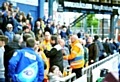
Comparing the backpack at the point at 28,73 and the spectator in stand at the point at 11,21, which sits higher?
the spectator in stand at the point at 11,21

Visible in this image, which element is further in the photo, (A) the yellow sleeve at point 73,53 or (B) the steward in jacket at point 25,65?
(A) the yellow sleeve at point 73,53

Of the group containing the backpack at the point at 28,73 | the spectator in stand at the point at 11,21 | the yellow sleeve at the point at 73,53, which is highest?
the spectator in stand at the point at 11,21

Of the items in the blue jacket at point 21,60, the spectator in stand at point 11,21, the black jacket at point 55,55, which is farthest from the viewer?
the spectator in stand at point 11,21

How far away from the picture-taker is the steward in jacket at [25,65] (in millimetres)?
5473

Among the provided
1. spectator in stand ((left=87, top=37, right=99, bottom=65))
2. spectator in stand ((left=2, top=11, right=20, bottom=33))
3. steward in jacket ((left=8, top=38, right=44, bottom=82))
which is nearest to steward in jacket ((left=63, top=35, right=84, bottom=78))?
spectator in stand ((left=87, top=37, right=99, bottom=65))

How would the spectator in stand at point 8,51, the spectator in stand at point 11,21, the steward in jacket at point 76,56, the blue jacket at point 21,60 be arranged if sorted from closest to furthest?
the blue jacket at point 21,60 < the spectator in stand at point 8,51 < the steward in jacket at point 76,56 < the spectator in stand at point 11,21

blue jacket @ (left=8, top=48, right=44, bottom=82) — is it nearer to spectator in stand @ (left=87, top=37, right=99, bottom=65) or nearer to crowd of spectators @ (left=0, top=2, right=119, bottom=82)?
crowd of spectators @ (left=0, top=2, right=119, bottom=82)

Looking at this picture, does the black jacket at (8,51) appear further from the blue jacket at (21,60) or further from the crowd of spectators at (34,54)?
the blue jacket at (21,60)

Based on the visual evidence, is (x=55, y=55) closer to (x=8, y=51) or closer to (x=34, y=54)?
(x=8, y=51)

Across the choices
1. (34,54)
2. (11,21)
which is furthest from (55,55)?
(11,21)

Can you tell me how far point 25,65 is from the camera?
217 inches

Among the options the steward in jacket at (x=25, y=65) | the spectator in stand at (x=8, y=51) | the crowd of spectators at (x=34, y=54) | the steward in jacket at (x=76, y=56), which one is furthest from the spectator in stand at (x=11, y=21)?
the steward in jacket at (x=25, y=65)

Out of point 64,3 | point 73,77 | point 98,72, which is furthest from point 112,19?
point 73,77

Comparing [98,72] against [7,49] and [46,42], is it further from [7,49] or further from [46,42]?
[7,49]
